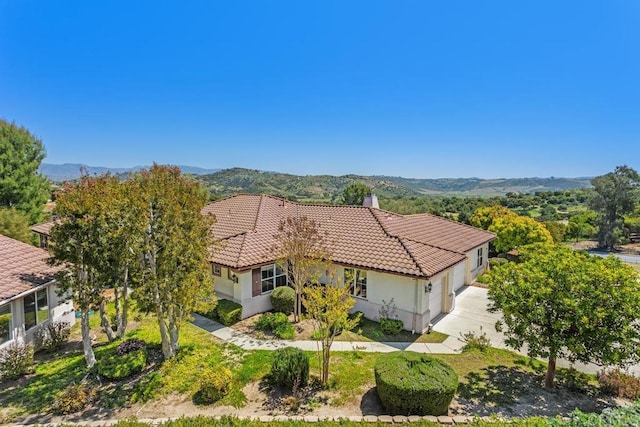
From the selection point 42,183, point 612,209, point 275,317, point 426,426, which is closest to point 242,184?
point 42,183

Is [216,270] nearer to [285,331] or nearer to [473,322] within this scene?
[285,331]

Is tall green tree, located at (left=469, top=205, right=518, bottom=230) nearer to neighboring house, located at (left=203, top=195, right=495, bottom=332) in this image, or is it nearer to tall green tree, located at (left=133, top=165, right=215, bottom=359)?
neighboring house, located at (left=203, top=195, right=495, bottom=332)

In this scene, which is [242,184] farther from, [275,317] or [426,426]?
[426,426]

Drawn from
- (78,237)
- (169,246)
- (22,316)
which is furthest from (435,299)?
(22,316)

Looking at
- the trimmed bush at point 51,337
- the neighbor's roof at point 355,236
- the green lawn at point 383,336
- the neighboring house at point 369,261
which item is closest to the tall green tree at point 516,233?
the neighbor's roof at point 355,236

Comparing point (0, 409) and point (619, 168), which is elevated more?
point (619, 168)

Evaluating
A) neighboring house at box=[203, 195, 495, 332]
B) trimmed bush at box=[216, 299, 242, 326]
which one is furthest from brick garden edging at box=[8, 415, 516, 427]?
trimmed bush at box=[216, 299, 242, 326]

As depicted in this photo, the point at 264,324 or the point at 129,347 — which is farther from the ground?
the point at 129,347
